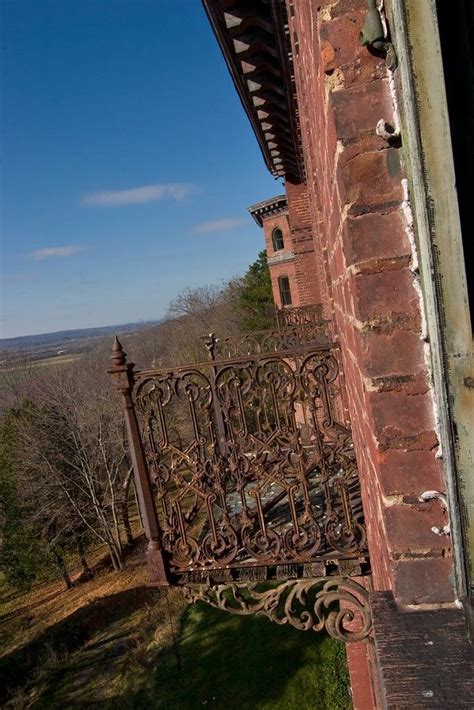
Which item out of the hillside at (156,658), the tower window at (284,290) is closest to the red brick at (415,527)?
the hillside at (156,658)

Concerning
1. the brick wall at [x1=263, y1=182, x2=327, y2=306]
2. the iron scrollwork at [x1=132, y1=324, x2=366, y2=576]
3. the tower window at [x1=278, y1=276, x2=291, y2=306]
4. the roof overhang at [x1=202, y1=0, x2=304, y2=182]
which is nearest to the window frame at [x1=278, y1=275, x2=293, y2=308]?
the tower window at [x1=278, y1=276, x2=291, y2=306]

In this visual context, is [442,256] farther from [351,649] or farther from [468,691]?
[351,649]

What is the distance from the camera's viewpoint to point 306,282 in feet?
42.5

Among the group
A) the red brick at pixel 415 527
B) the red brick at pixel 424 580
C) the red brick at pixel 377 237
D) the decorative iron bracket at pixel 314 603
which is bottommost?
the decorative iron bracket at pixel 314 603

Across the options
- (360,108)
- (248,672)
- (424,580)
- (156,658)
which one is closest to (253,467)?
(424,580)

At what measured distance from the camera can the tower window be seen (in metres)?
25.8

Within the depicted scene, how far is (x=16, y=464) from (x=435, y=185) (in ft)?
71.8

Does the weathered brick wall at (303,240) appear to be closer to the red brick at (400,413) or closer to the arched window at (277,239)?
the red brick at (400,413)

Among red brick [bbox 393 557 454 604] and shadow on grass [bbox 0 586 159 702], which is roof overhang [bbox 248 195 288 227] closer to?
shadow on grass [bbox 0 586 159 702]

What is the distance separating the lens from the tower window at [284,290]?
25.8 metres

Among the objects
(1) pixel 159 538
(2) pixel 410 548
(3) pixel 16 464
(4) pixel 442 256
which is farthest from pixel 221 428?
(3) pixel 16 464

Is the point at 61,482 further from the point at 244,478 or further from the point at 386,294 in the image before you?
the point at 386,294

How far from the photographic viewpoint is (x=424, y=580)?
1390 mm

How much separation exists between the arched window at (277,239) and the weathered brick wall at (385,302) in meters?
25.1
